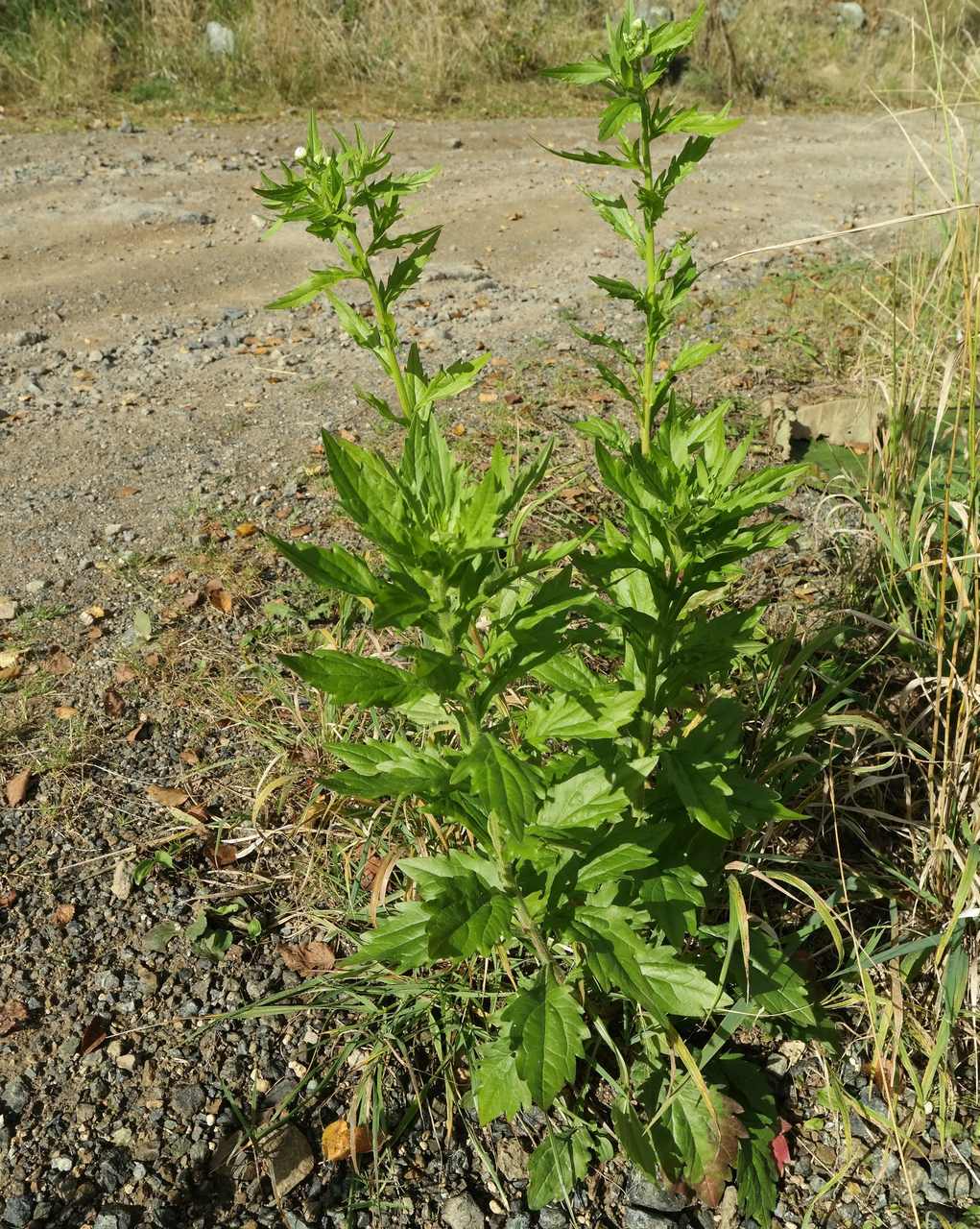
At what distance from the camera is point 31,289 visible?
604 cm

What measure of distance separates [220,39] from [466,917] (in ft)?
36.2

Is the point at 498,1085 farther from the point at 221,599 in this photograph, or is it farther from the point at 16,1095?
the point at 221,599

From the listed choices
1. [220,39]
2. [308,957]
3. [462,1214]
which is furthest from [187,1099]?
[220,39]

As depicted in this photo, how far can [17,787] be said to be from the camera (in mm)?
2850

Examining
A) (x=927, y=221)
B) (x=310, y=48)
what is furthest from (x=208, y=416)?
(x=310, y=48)

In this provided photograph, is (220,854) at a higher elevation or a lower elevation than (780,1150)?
higher

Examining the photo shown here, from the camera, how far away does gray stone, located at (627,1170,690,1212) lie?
2.08 metres

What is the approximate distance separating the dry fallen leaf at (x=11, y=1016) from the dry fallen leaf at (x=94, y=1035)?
0.51ft

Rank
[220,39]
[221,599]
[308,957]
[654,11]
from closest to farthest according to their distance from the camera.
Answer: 1. [308,957]
2. [221,599]
3. [220,39]
4. [654,11]

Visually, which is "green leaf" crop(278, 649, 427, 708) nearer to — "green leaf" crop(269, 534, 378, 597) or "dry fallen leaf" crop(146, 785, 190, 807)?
"green leaf" crop(269, 534, 378, 597)

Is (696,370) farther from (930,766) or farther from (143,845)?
(143,845)

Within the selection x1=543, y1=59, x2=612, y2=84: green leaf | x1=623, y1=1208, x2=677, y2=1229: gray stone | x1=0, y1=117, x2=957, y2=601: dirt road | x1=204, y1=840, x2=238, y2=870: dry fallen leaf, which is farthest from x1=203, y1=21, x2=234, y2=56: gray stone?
x1=623, y1=1208, x2=677, y2=1229: gray stone

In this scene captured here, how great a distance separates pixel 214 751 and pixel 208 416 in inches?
88.6

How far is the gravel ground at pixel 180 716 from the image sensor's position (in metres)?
2.09
